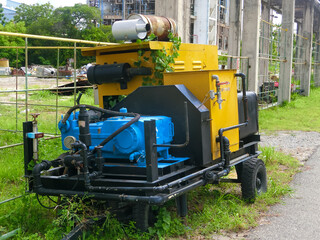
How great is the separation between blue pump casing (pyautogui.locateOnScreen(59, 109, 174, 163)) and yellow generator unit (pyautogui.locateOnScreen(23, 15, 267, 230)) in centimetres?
1

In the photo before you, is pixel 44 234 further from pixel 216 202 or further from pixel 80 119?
pixel 216 202

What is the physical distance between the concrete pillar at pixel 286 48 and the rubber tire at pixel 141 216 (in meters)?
16.0

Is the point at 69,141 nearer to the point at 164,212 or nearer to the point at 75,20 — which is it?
the point at 164,212

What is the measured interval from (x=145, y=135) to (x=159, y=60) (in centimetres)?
179

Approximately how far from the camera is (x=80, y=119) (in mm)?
4348

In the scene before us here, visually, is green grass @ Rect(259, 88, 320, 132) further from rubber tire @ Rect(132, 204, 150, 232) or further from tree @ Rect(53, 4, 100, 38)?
tree @ Rect(53, 4, 100, 38)

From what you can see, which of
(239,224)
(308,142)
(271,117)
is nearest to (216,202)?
(239,224)

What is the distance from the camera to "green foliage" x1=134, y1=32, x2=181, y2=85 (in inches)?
221

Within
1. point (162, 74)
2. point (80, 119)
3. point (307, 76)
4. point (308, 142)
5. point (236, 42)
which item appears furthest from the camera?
point (307, 76)

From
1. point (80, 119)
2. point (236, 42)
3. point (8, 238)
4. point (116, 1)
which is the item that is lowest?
point (8, 238)

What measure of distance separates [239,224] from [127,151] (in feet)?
5.74

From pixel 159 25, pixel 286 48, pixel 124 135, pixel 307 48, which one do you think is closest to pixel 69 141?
pixel 124 135

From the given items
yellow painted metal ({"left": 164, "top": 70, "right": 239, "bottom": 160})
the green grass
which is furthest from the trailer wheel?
the green grass

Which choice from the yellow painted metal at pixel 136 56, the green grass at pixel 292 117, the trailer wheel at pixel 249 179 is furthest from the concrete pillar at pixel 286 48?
the trailer wheel at pixel 249 179
